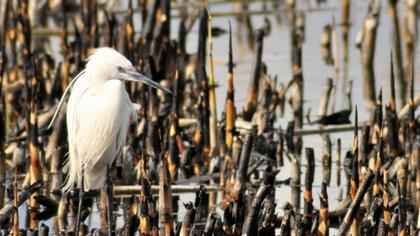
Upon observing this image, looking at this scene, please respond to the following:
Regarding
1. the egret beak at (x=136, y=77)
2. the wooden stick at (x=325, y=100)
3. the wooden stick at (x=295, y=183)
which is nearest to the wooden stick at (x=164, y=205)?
the egret beak at (x=136, y=77)

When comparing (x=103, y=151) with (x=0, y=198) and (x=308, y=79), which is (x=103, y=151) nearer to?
(x=0, y=198)

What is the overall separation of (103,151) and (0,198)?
1.96 ft

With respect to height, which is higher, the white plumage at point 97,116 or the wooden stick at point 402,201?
the white plumage at point 97,116

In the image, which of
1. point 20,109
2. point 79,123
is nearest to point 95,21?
point 20,109

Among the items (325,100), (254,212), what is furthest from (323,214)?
(325,100)

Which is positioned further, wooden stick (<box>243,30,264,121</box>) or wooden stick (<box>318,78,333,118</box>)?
wooden stick (<box>318,78,333,118</box>)

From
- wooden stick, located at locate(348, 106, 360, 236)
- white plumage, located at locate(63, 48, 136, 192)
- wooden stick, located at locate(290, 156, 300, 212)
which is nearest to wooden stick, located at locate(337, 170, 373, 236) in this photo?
wooden stick, located at locate(348, 106, 360, 236)

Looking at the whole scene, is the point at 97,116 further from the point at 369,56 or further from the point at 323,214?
the point at 369,56

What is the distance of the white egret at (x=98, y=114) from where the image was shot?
5.41 m

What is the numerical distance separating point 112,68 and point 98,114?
1.09 feet

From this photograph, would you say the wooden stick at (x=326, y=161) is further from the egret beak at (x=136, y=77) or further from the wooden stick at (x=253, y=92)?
the egret beak at (x=136, y=77)

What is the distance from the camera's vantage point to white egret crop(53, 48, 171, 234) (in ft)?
17.8

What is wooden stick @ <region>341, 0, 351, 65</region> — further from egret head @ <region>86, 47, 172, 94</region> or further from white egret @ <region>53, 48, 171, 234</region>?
egret head @ <region>86, 47, 172, 94</region>

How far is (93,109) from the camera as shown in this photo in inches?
221
